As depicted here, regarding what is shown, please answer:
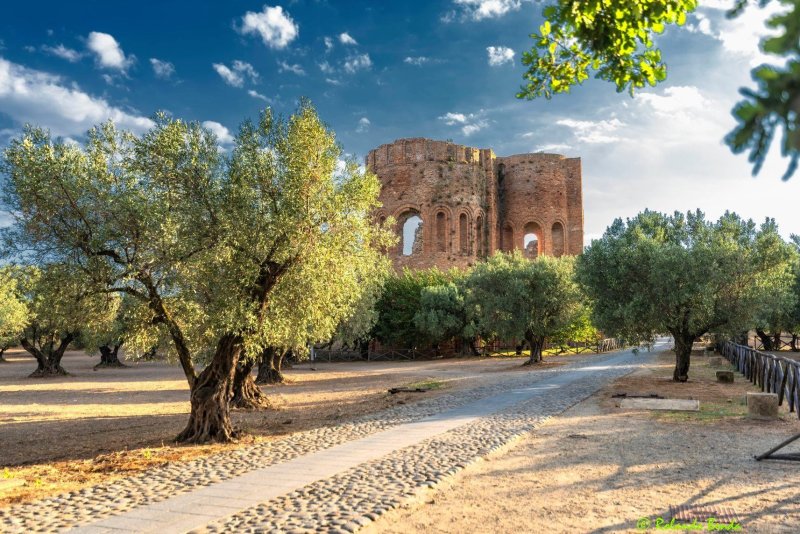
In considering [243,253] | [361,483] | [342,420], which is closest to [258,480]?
[361,483]

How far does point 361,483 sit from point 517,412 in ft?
22.0

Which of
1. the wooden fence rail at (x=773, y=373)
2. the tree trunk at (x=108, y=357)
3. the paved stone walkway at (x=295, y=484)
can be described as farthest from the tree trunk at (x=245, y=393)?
the tree trunk at (x=108, y=357)

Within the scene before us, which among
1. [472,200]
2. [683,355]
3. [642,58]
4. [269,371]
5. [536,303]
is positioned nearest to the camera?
[642,58]

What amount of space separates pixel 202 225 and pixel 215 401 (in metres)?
3.41

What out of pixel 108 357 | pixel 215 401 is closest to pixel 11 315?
pixel 108 357

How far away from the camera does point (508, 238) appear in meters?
54.4

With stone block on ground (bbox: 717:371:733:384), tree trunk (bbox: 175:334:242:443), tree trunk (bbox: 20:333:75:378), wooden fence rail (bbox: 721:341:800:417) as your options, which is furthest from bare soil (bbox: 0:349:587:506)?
wooden fence rail (bbox: 721:341:800:417)

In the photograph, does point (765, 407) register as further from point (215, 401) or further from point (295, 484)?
point (215, 401)

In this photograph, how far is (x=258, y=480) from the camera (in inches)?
281

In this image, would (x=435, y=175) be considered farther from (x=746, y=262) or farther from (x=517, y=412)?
(x=517, y=412)

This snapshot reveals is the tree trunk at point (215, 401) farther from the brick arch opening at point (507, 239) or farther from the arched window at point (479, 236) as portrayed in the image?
the brick arch opening at point (507, 239)

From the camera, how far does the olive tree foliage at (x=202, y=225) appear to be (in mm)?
10211

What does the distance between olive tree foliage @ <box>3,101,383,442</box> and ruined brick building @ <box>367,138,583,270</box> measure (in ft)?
121

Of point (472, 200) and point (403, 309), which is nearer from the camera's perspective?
point (403, 309)
